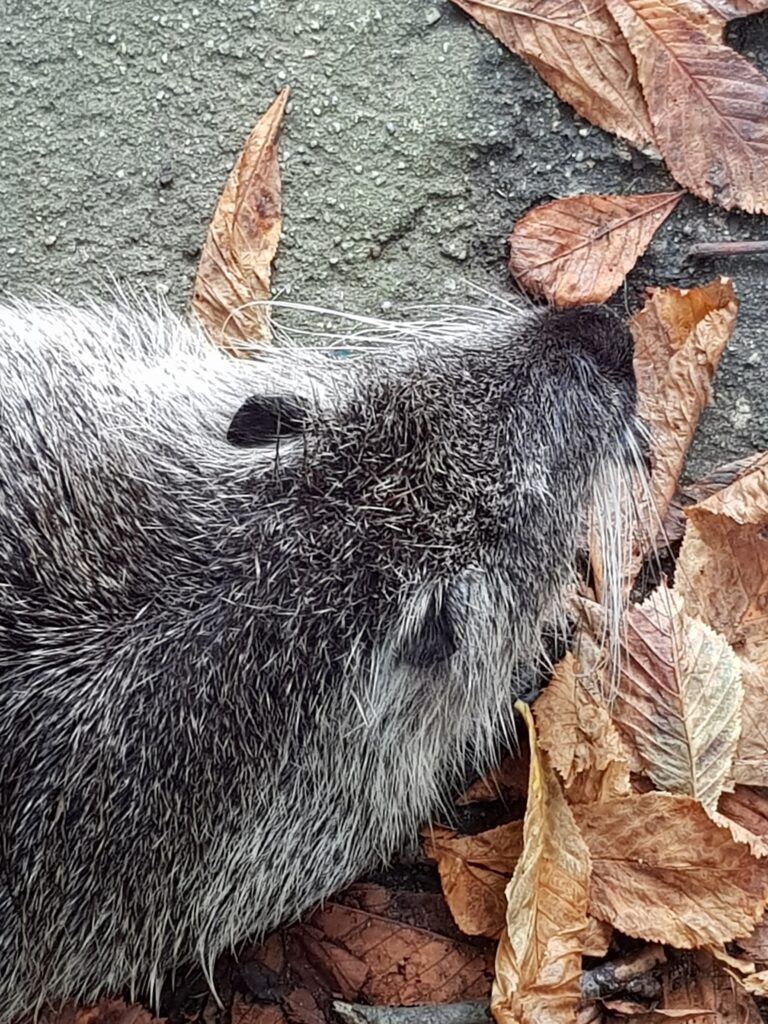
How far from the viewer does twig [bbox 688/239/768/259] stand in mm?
3309

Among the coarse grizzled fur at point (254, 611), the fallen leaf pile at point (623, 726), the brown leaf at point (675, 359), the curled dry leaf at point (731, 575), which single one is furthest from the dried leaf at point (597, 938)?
the brown leaf at point (675, 359)

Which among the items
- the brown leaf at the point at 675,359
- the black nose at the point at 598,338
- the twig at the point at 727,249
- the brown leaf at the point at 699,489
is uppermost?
the black nose at the point at 598,338

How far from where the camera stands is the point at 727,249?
3.31 meters

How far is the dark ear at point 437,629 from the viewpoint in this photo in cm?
261

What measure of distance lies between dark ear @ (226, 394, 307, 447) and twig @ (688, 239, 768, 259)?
1.18 metres

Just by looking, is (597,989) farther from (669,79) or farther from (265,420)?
(669,79)

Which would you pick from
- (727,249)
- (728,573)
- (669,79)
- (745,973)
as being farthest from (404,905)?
(669,79)

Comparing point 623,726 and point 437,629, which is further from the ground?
point 437,629

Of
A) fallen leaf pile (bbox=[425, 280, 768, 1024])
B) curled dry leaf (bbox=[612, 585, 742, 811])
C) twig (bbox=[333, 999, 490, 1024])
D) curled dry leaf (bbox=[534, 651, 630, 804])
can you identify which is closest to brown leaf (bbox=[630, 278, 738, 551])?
fallen leaf pile (bbox=[425, 280, 768, 1024])

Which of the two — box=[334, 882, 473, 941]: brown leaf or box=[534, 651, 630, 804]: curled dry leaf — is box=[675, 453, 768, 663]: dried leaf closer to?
box=[534, 651, 630, 804]: curled dry leaf

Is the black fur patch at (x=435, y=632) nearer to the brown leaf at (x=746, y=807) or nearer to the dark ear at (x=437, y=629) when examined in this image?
the dark ear at (x=437, y=629)

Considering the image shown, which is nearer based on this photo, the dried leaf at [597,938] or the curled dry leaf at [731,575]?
the dried leaf at [597,938]

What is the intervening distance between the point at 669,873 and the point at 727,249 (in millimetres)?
1538

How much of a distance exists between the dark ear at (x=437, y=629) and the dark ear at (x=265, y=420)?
1.57 ft
